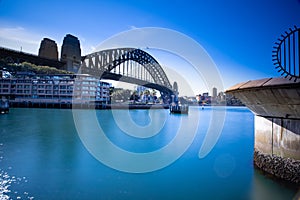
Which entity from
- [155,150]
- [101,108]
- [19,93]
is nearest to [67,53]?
[19,93]

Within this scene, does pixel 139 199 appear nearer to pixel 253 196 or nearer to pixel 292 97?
pixel 253 196

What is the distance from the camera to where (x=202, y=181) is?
769cm

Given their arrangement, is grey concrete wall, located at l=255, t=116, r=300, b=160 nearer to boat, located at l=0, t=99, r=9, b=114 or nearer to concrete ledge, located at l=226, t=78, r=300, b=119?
concrete ledge, located at l=226, t=78, r=300, b=119

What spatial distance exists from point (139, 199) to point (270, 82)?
499 centimetres

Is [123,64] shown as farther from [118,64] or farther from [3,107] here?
[3,107]

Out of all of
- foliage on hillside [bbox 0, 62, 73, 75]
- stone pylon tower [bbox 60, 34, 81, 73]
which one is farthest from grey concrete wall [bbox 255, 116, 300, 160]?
stone pylon tower [bbox 60, 34, 81, 73]

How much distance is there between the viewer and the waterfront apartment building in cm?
5544

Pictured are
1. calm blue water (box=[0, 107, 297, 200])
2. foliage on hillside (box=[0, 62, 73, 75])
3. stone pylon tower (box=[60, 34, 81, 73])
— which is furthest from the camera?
stone pylon tower (box=[60, 34, 81, 73])

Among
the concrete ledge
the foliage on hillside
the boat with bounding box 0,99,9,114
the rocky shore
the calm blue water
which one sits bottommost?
the calm blue water

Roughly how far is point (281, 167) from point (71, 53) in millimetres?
72925

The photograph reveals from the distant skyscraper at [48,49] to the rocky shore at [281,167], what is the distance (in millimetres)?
72839

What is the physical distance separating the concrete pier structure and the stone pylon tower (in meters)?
70.8

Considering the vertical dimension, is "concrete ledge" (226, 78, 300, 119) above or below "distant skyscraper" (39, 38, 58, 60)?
below

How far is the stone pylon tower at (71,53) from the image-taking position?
6981cm
